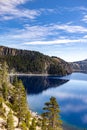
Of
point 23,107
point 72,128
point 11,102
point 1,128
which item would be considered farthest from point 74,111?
point 1,128

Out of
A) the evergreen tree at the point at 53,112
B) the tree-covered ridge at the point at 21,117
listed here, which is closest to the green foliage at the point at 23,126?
the tree-covered ridge at the point at 21,117

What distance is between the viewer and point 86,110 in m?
132

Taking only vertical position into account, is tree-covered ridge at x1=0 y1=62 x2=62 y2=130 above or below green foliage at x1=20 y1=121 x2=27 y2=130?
above

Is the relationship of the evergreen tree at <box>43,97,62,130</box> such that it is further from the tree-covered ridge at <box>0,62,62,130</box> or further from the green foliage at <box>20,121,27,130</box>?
the green foliage at <box>20,121,27,130</box>

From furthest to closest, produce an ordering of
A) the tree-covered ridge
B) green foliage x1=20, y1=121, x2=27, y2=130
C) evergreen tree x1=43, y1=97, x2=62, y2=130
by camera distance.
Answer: green foliage x1=20, y1=121, x2=27, y2=130
the tree-covered ridge
evergreen tree x1=43, y1=97, x2=62, y2=130

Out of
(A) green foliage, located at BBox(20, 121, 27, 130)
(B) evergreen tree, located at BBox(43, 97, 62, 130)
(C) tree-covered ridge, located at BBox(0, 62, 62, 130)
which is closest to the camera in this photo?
(B) evergreen tree, located at BBox(43, 97, 62, 130)

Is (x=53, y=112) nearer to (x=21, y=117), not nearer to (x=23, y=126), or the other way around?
(x=23, y=126)

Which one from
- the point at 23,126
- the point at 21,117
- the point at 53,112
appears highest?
the point at 53,112

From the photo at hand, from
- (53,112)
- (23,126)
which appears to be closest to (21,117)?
(23,126)

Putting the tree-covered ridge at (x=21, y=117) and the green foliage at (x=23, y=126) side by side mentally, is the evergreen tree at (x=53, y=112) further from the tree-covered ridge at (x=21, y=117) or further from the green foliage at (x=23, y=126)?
the green foliage at (x=23, y=126)

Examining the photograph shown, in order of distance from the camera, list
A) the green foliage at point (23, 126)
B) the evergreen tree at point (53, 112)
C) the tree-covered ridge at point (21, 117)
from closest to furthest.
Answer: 1. the evergreen tree at point (53, 112)
2. the tree-covered ridge at point (21, 117)
3. the green foliage at point (23, 126)

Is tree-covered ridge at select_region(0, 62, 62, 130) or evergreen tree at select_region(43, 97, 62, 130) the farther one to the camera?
tree-covered ridge at select_region(0, 62, 62, 130)

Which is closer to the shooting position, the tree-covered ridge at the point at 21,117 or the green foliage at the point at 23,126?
the tree-covered ridge at the point at 21,117

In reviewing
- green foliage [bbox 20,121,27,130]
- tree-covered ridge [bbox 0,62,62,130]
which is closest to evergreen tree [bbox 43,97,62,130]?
tree-covered ridge [bbox 0,62,62,130]
